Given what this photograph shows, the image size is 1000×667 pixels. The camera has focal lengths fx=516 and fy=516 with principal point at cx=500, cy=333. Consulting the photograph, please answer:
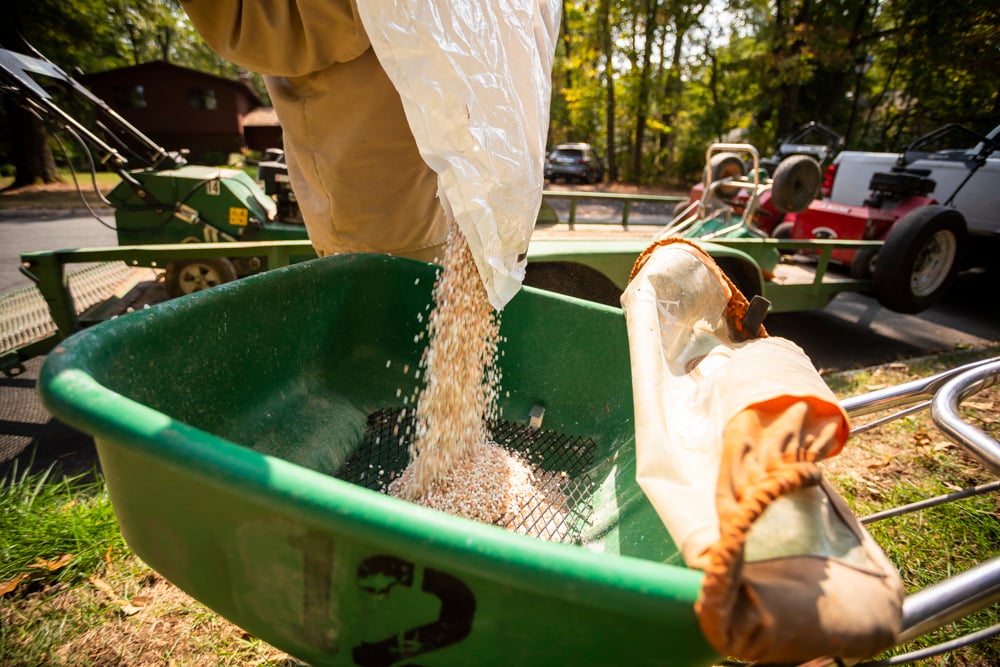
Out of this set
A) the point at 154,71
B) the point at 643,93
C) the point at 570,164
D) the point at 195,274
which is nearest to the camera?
the point at 195,274

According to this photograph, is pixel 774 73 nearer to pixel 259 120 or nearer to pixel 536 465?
pixel 536 465

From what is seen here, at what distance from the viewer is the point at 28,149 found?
37.8 ft

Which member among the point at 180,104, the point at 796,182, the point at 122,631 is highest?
the point at 180,104

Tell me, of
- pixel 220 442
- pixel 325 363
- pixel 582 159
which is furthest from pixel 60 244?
pixel 582 159

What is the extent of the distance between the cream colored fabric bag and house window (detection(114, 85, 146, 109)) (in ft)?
92.5

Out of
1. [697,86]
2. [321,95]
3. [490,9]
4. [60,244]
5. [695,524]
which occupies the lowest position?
[60,244]

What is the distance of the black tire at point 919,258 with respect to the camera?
340 centimetres

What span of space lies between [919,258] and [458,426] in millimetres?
3790

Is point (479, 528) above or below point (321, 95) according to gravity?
below

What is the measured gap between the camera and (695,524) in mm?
832

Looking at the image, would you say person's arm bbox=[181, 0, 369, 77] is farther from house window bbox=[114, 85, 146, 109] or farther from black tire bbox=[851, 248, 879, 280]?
house window bbox=[114, 85, 146, 109]

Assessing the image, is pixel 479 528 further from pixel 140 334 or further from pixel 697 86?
pixel 697 86

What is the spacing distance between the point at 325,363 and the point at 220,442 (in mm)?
1232

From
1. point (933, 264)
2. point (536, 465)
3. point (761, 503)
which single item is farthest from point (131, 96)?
point (761, 503)
